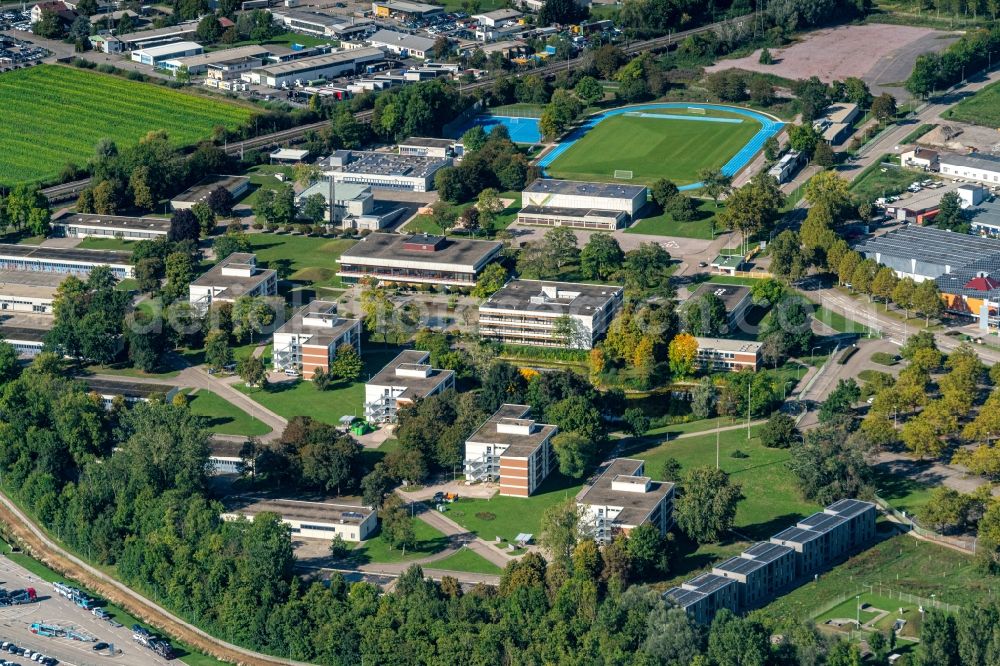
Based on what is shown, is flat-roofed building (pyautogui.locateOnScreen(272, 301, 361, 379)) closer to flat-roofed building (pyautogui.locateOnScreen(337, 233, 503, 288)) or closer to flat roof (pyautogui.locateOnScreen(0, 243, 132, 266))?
flat-roofed building (pyautogui.locateOnScreen(337, 233, 503, 288))

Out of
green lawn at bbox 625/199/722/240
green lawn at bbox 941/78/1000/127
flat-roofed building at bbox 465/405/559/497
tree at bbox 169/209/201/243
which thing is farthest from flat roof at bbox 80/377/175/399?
green lawn at bbox 941/78/1000/127

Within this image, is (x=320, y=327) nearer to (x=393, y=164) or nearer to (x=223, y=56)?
(x=393, y=164)

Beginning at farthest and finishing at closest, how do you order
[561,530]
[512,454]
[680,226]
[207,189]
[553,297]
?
1. [207,189]
2. [680,226]
3. [553,297]
4. [512,454]
5. [561,530]

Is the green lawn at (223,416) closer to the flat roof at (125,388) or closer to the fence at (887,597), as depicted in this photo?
the flat roof at (125,388)

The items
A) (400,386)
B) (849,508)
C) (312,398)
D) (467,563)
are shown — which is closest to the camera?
(467,563)

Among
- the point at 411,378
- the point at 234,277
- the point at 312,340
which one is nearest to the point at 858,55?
the point at 234,277
